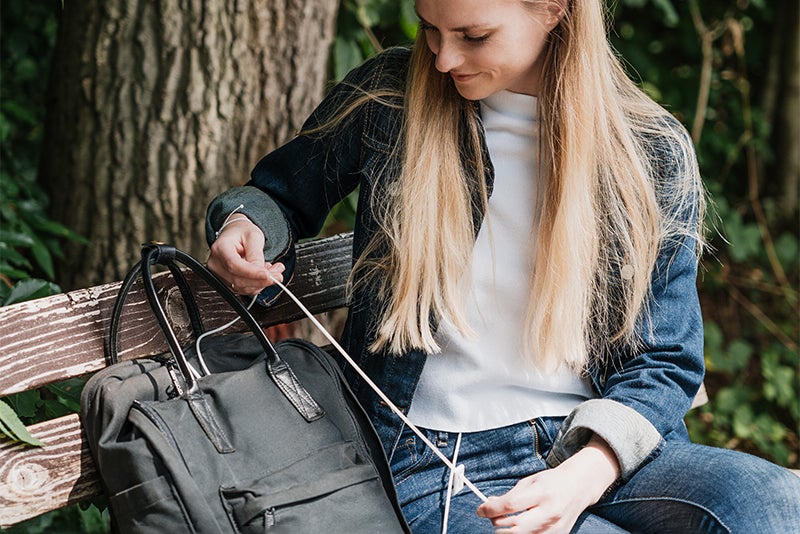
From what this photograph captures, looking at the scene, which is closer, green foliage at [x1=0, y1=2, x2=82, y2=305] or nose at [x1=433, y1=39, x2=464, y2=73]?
nose at [x1=433, y1=39, x2=464, y2=73]

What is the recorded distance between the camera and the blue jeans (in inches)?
58.7

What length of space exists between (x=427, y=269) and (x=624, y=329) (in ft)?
1.22

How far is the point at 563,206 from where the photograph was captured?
1.67 meters

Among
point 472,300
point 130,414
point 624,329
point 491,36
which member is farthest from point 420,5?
point 130,414

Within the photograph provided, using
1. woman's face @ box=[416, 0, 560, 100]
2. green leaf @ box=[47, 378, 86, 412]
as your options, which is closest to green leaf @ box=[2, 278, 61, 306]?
green leaf @ box=[47, 378, 86, 412]

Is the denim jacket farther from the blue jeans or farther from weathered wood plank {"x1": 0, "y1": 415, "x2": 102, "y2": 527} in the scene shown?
weathered wood plank {"x1": 0, "y1": 415, "x2": 102, "y2": 527}

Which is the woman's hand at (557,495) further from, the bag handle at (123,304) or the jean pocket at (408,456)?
the bag handle at (123,304)

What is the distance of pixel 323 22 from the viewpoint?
2.47 metres

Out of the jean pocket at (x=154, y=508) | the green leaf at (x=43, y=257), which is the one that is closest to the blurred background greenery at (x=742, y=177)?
the green leaf at (x=43, y=257)

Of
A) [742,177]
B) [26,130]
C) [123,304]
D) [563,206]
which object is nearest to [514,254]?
[563,206]

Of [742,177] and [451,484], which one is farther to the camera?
[742,177]

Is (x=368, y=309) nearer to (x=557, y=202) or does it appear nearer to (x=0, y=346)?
(x=557, y=202)

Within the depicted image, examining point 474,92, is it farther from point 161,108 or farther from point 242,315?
point 161,108

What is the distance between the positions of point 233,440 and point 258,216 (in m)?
0.46
